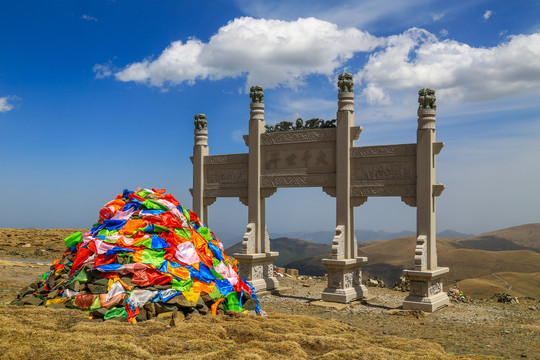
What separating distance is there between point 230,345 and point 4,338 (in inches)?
106

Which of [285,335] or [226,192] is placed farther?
[226,192]

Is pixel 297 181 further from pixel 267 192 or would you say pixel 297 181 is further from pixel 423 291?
pixel 423 291

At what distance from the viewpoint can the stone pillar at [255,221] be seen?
488 inches

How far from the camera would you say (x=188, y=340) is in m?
6.21

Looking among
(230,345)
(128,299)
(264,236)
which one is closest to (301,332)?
(230,345)

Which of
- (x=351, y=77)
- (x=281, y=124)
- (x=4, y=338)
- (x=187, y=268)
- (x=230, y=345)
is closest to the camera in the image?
(x=4, y=338)

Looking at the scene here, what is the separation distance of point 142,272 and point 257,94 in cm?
649

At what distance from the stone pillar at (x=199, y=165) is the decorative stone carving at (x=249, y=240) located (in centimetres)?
171

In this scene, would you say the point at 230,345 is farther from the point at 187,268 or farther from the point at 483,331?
the point at 483,331

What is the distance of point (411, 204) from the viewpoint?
10.5 m

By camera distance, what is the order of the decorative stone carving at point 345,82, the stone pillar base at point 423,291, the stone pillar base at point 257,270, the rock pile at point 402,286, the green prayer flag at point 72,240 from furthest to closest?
the rock pile at point 402,286 → the stone pillar base at point 257,270 → the decorative stone carving at point 345,82 → the stone pillar base at point 423,291 → the green prayer flag at point 72,240

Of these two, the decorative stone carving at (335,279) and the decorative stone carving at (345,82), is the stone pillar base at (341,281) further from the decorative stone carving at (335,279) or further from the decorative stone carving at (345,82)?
the decorative stone carving at (345,82)

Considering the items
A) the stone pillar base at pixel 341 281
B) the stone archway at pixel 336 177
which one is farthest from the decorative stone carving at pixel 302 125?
the stone pillar base at pixel 341 281

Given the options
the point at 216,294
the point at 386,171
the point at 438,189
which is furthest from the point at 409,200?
the point at 216,294
